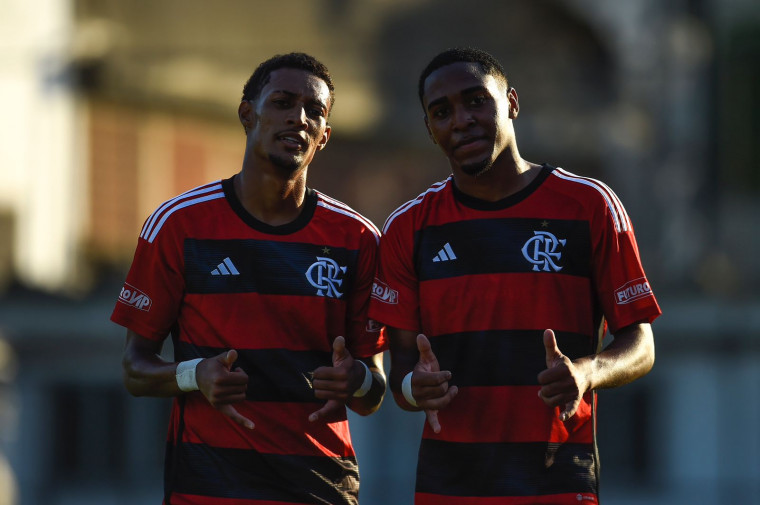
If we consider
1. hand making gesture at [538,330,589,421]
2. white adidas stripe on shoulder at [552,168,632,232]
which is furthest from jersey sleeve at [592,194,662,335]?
hand making gesture at [538,330,589,421]

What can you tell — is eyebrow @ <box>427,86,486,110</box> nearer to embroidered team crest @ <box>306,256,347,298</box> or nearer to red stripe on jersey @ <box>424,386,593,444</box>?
embroidered team crest @ <box>306,256,347,298</box>

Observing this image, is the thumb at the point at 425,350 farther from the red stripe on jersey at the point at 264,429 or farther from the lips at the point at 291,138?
the lips at the point at 291,138

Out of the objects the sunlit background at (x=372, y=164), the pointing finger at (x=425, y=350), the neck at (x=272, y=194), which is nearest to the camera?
the pointing finger at (x=425, y=350)

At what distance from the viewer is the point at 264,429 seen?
4.74m

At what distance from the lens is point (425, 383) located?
4.40m

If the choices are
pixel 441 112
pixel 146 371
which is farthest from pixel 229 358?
pixel 441 112

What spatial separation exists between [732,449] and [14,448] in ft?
27.2

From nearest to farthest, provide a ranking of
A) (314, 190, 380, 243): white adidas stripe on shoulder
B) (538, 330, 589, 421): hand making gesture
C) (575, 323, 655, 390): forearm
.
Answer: (538, 330, 589, 421): hand making gesture → (575, 323, 655, 390): forearm → (314, 190, 380, 243): white adidas stripe on shoulder

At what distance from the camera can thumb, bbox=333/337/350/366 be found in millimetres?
4633

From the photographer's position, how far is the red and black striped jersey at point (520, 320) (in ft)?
14.8

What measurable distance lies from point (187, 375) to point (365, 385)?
0.72 meters

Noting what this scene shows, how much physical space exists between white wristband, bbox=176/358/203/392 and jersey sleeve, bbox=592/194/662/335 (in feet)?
5.23

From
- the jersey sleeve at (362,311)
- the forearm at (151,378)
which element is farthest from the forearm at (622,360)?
the forearm at (151,378)

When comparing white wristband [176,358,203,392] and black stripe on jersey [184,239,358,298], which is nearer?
white wristband [176,358,203,392]
